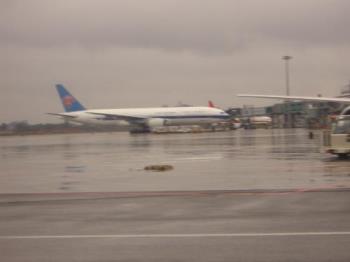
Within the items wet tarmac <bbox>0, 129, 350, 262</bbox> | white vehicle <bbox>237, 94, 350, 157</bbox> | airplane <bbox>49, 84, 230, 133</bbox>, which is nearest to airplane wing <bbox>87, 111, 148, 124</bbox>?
airplane <bbox>49, 84, 230, 133</bbox>

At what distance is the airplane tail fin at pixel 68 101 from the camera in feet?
284

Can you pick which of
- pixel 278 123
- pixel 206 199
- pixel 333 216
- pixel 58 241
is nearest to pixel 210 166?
pixel 206 199

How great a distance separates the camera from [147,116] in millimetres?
79125

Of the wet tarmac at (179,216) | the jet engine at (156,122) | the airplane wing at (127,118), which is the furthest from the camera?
the airplane wing at (127,118)

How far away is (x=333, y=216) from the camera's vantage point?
9672 mm

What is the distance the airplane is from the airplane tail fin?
1.15 feet

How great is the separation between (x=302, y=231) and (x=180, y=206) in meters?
3.58

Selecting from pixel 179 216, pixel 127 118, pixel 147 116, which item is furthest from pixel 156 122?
pixel 179 216

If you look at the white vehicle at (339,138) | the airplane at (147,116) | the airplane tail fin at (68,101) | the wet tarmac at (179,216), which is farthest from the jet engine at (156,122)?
the wet tarmac at (179,216)

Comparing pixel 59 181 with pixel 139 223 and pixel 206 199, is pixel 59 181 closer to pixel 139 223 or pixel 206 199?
pixel 206 199

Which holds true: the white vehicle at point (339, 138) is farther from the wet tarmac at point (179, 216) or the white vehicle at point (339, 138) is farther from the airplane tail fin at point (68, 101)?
the airplane tail fin at point (68, 101)

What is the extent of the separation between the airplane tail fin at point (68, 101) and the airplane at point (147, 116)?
35 cm

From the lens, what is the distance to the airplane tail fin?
86.4m

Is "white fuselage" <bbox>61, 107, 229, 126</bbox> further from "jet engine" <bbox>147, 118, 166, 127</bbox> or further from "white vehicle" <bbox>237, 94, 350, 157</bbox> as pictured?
"white vehicle" <bbox>237, 94, 350, 157</bbox>
